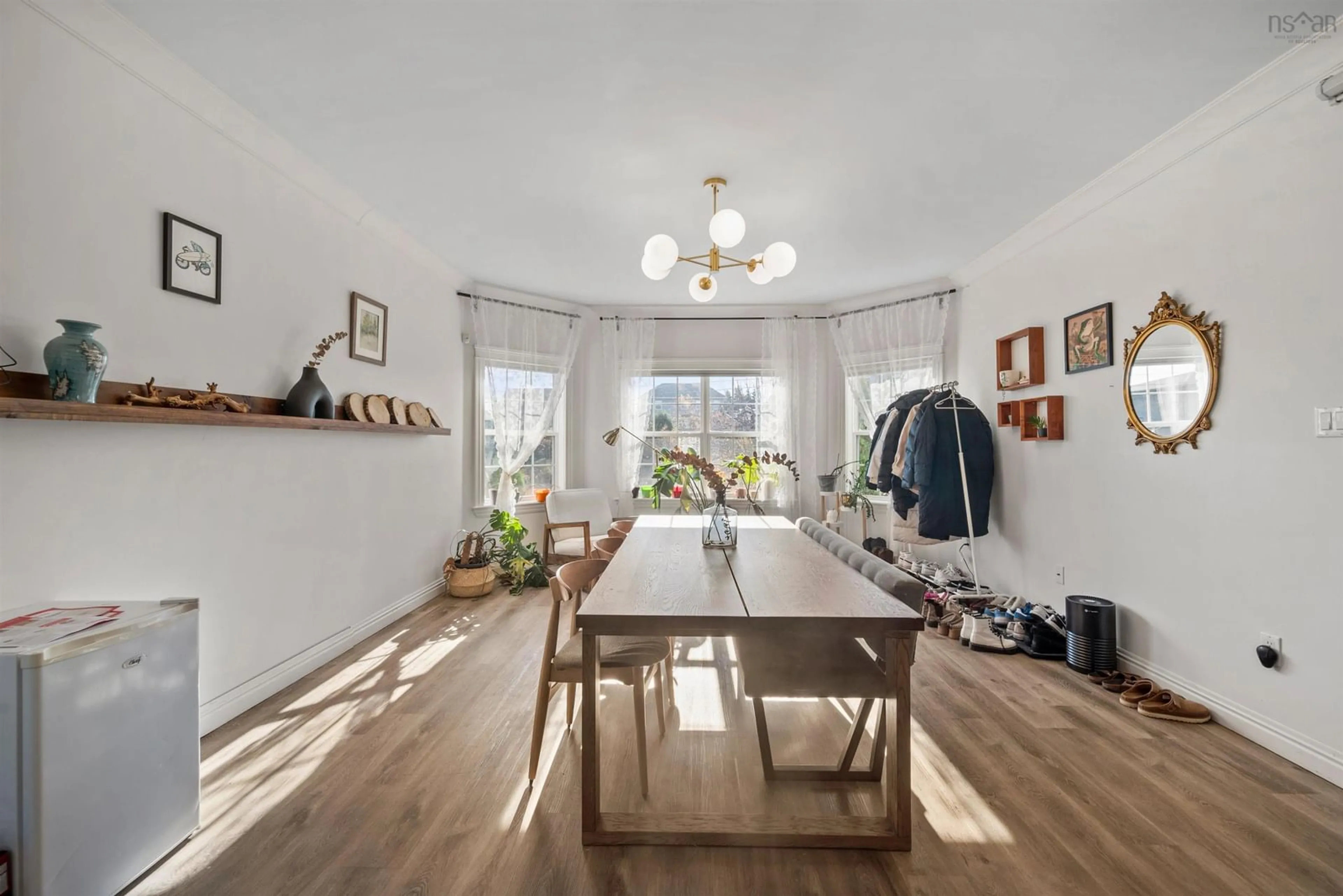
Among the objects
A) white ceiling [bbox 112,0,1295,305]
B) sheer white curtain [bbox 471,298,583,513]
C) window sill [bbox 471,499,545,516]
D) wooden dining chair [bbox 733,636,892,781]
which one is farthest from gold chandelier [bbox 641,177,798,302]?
window sill [bbox 471,499,545,516]

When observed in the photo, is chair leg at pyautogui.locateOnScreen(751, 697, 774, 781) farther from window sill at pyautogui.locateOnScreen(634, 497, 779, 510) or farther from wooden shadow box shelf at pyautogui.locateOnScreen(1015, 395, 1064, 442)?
window sill at pyautogui.locateOnScreen(634, 497, 779, 510)

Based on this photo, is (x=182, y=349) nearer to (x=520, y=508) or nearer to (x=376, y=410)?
(x=376, y=410)

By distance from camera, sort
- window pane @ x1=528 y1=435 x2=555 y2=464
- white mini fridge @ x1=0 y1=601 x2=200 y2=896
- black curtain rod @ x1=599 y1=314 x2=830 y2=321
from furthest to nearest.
→ black curtain rod @ x1=599 y1=314 x2=830 y2=321, window pane @ x1=528 y1=435 x2=555 y2=464, white mini fridge @ x1=0 y1=601 x2=200 y2=896

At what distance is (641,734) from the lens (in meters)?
1.87

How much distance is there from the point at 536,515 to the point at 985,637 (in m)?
3.62

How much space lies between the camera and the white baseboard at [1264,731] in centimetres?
190

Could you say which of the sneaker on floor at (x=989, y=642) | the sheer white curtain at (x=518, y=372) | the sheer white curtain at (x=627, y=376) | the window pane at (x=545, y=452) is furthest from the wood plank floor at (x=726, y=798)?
the sheer white curtain at (x=627, y=376)

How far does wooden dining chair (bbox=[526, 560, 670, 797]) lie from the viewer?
73.9 inches

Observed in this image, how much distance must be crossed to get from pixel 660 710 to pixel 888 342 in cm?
378

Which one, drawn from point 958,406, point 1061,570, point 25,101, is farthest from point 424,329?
point 1061,570

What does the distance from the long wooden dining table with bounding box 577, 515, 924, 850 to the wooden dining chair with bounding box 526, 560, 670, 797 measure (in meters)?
0.19

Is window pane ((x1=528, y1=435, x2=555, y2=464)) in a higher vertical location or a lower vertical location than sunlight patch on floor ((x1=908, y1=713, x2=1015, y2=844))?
higher

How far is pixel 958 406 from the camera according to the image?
153 inches

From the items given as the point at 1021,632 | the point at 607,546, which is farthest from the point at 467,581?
the point at 1021,632
